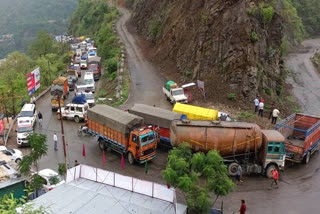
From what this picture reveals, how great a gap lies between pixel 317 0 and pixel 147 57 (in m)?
52.3

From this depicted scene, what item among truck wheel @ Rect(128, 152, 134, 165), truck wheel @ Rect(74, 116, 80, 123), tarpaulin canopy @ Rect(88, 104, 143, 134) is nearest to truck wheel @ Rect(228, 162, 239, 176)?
truck wheel @ Rect(128, 152, 134, 165)

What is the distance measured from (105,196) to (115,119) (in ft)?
28.6

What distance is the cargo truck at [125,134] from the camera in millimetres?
24219

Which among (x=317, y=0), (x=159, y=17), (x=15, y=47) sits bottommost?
(x=15, y=47)

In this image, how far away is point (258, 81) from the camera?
3647cm

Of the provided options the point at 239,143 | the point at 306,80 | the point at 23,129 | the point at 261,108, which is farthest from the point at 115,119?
the point at 306,80

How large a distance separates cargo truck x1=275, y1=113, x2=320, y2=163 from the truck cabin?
5.38 feet

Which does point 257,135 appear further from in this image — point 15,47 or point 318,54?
point 15,47

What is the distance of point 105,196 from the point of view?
57.0 feet

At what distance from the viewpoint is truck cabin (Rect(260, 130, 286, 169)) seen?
2255cm

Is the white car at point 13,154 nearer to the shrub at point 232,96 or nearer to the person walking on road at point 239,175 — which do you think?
the person walking on road at point 239,175

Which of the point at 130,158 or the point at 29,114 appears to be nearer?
the point at 130,158

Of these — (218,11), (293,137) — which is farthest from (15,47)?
(293,137)

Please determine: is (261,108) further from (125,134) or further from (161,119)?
(125,134)
